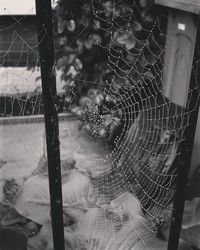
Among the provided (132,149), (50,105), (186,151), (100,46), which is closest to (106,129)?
(132,149)

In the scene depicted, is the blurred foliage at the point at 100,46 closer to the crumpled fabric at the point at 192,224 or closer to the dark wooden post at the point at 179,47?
the dark wooden post at the point at 179,47

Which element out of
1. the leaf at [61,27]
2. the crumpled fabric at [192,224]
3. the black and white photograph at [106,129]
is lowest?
the crumpled fabric at [192,224]

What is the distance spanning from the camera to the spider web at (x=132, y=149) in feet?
5.63

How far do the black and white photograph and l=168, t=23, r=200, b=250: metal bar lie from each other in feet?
2.02

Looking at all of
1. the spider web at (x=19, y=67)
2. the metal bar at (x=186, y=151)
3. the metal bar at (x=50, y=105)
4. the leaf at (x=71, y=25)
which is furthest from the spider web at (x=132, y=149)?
the metal bar at (x=50, y=105)

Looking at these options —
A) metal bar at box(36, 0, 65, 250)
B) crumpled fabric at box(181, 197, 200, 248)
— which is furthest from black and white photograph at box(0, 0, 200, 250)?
metal bar at box(36, 0, 65, 250)

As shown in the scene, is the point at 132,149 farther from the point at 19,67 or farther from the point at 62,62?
the point at 19,67

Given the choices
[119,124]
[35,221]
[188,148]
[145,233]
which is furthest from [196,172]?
[188,148]

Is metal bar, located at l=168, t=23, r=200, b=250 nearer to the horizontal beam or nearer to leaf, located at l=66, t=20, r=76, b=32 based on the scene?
the horizontal beam

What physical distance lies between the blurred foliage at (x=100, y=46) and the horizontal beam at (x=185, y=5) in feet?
0.39

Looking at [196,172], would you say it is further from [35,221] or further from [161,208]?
[35,221]

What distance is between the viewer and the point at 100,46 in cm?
205

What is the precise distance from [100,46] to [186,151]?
4.32 ft

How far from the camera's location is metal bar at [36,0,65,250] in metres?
0.61
